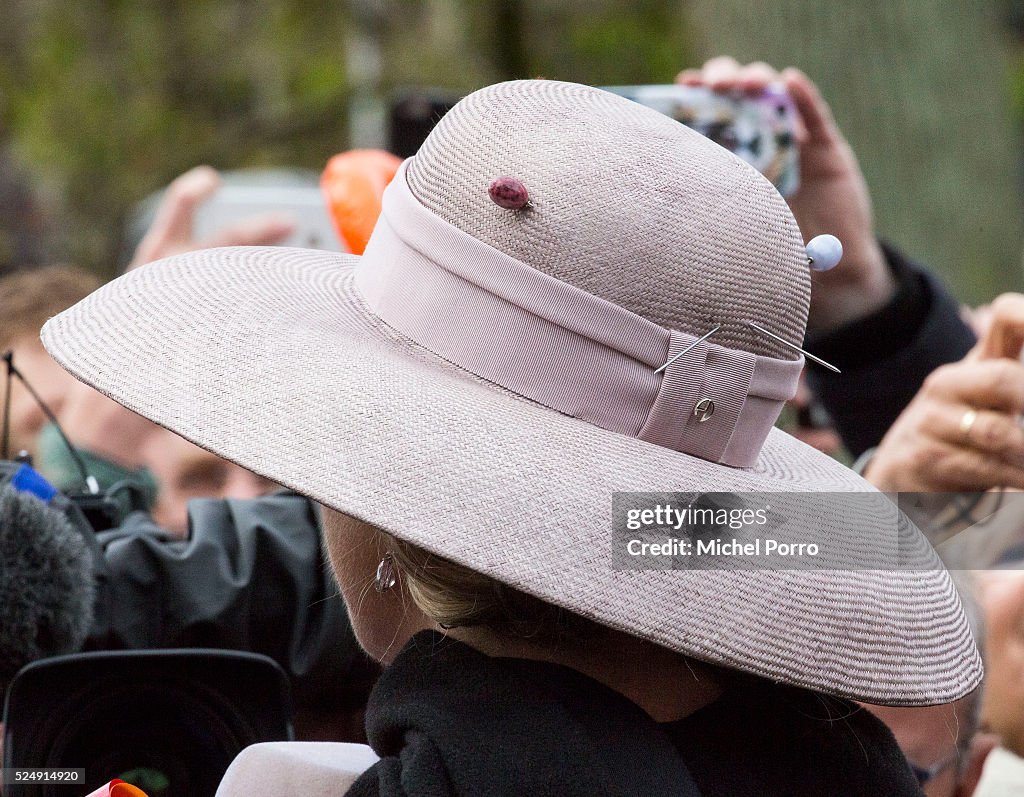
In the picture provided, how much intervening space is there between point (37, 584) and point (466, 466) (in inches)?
23.5

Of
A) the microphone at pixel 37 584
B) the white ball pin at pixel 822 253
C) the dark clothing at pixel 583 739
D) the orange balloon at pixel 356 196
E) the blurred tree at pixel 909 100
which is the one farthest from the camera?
the blurred tree at pixel 909 100

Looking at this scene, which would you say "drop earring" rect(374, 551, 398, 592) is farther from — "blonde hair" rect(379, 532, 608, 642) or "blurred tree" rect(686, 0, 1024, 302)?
"blurred tree" rect(686, 0, 1024, 302)

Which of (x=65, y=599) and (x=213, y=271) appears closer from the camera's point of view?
(x=213, y=271)

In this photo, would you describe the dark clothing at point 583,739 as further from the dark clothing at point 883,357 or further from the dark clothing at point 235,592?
the dark clothing at point 883,357

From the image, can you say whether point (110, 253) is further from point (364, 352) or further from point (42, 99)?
point (364, 352)

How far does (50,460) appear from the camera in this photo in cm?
207

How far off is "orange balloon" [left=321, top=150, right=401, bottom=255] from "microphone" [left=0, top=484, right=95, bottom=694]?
70 centimetres

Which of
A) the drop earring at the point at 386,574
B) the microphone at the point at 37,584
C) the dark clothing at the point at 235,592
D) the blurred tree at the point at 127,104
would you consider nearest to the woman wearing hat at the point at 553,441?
the drop earring at the point at 386,574

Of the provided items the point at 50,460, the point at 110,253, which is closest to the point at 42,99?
the point at 110,253

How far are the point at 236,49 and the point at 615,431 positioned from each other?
11.3 m

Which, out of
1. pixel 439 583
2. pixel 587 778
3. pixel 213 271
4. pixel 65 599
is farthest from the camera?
pixel 65 599

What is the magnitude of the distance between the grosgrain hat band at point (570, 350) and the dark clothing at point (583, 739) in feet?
0.76

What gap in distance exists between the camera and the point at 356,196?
1.97m

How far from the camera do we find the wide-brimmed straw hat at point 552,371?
101cm
